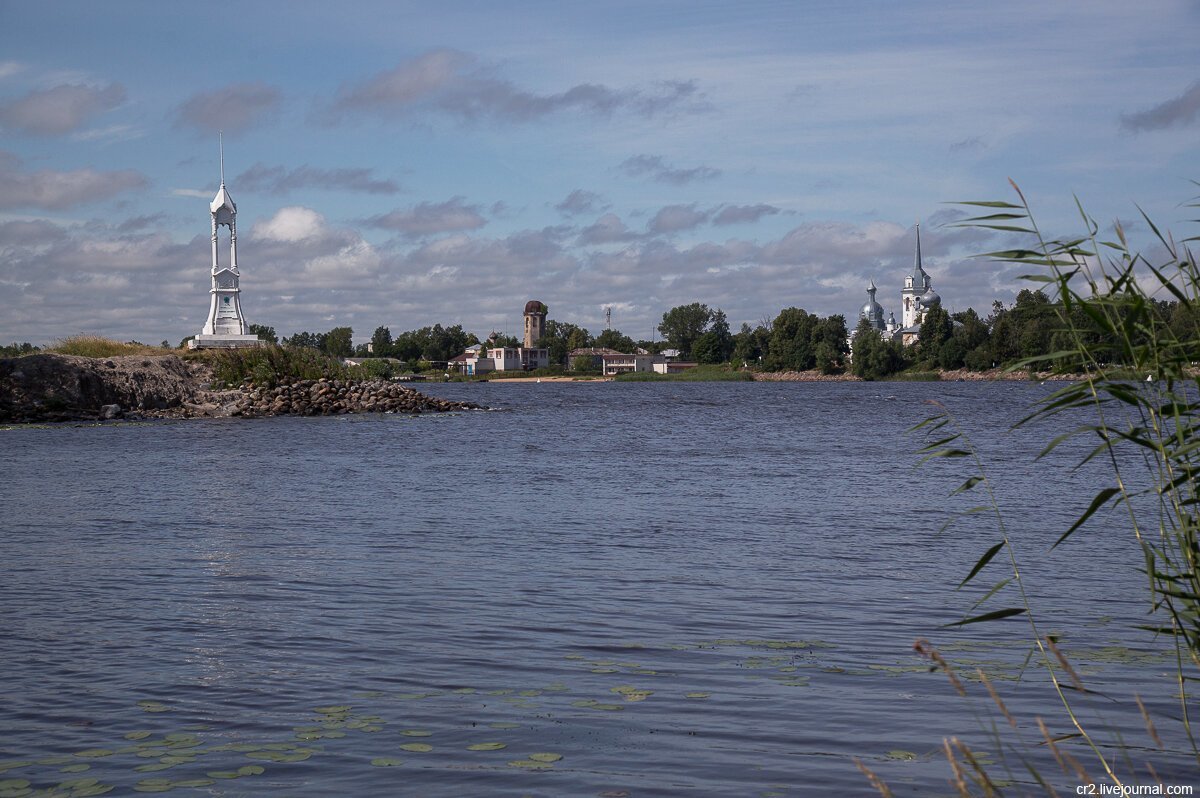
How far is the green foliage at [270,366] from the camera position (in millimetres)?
57219

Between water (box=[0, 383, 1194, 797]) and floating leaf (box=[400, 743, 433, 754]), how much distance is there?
47mm

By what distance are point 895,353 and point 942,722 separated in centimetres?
16859

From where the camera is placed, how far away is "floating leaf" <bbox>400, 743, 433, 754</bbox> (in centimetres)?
702

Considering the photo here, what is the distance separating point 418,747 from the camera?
709 cm

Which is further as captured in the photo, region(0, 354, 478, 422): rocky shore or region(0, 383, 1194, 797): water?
region(0, 354, 478, 422): rocky shore

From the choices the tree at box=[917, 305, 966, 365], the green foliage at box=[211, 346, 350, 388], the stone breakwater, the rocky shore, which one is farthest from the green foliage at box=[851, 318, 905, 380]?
the green foliage at box=[211, 346, 350, 388]

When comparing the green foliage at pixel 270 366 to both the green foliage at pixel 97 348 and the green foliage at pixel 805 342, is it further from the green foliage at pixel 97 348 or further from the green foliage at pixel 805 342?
the green foliage at pixel 805 342

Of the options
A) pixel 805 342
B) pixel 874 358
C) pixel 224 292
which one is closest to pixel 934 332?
pixel 874 358

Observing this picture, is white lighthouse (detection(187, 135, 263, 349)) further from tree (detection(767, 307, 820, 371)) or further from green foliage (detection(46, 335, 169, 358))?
tree (detection(767, 307, 820, 371))

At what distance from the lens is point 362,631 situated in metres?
10.3

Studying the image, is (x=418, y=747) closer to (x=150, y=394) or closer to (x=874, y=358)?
(x=150, y=394)

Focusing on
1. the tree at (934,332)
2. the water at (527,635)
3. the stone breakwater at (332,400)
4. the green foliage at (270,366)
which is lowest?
the water at (527,635)

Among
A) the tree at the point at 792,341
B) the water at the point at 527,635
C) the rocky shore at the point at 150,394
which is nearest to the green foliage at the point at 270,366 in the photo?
the rocky shore at the point at 150,394

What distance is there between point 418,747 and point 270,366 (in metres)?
54.1
